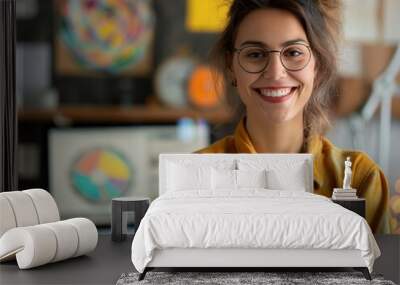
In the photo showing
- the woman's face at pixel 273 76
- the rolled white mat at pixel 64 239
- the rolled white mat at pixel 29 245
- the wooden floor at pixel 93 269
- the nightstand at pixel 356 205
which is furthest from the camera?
the woman's face at pixel 273 76

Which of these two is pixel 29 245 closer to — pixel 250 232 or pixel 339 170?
pixel 250 232

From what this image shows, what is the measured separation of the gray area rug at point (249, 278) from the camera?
4309 millimetres

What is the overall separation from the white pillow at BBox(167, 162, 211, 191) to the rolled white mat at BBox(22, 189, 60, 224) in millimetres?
992

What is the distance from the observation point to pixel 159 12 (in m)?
6.24

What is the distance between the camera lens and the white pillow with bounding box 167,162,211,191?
5711mm

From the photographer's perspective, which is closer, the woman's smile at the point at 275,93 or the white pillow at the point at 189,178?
the white pillow at the point at 189,178

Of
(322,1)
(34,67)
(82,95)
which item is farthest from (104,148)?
(322,1)

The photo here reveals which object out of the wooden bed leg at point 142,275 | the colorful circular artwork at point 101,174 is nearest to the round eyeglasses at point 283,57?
the colorful circular artwork at point 101,174

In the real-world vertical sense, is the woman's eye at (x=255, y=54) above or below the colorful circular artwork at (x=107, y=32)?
below

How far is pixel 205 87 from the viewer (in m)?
6.23

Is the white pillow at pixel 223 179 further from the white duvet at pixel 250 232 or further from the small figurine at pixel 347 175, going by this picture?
the white duvet at pixel 250 232

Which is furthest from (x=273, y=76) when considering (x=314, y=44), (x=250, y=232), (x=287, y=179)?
(x=250, y=232)

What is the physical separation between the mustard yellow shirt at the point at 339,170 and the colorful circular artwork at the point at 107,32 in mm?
1123

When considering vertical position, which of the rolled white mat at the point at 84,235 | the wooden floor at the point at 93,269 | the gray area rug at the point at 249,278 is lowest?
the wooden floor at the point at 93,269
